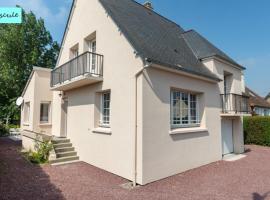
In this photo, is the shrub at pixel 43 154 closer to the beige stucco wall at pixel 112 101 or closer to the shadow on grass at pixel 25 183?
the shadow on grass at pixel 25 183

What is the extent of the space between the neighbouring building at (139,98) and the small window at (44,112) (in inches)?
111

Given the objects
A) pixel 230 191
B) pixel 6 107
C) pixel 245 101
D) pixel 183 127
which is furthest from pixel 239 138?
pixel 6 107

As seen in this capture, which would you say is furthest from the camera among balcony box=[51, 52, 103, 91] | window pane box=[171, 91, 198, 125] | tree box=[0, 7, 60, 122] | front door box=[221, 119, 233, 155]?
tree box=[0, 7, 60, 122]

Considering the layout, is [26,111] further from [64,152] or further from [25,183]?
[25,183]

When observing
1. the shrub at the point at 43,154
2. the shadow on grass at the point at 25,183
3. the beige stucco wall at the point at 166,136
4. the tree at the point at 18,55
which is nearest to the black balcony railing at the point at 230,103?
the beige stucco wall at the point at 166,136

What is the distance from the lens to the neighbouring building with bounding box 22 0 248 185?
7059 mm

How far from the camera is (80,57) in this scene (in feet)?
30.2

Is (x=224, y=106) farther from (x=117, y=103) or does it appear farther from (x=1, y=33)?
(x=1, y=33)

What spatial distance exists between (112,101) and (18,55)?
91.1 ft

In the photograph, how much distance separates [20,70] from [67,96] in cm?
2183

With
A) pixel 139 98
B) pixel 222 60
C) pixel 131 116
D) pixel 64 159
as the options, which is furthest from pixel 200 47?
pixel 64 159

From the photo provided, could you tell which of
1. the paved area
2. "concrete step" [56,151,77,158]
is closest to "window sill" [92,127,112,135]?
the paved area

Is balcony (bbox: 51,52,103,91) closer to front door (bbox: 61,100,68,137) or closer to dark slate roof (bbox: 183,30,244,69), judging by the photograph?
front door (bbox: 61,100,68,137)

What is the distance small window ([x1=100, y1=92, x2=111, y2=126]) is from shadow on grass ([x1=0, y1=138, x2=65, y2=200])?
312 cm
